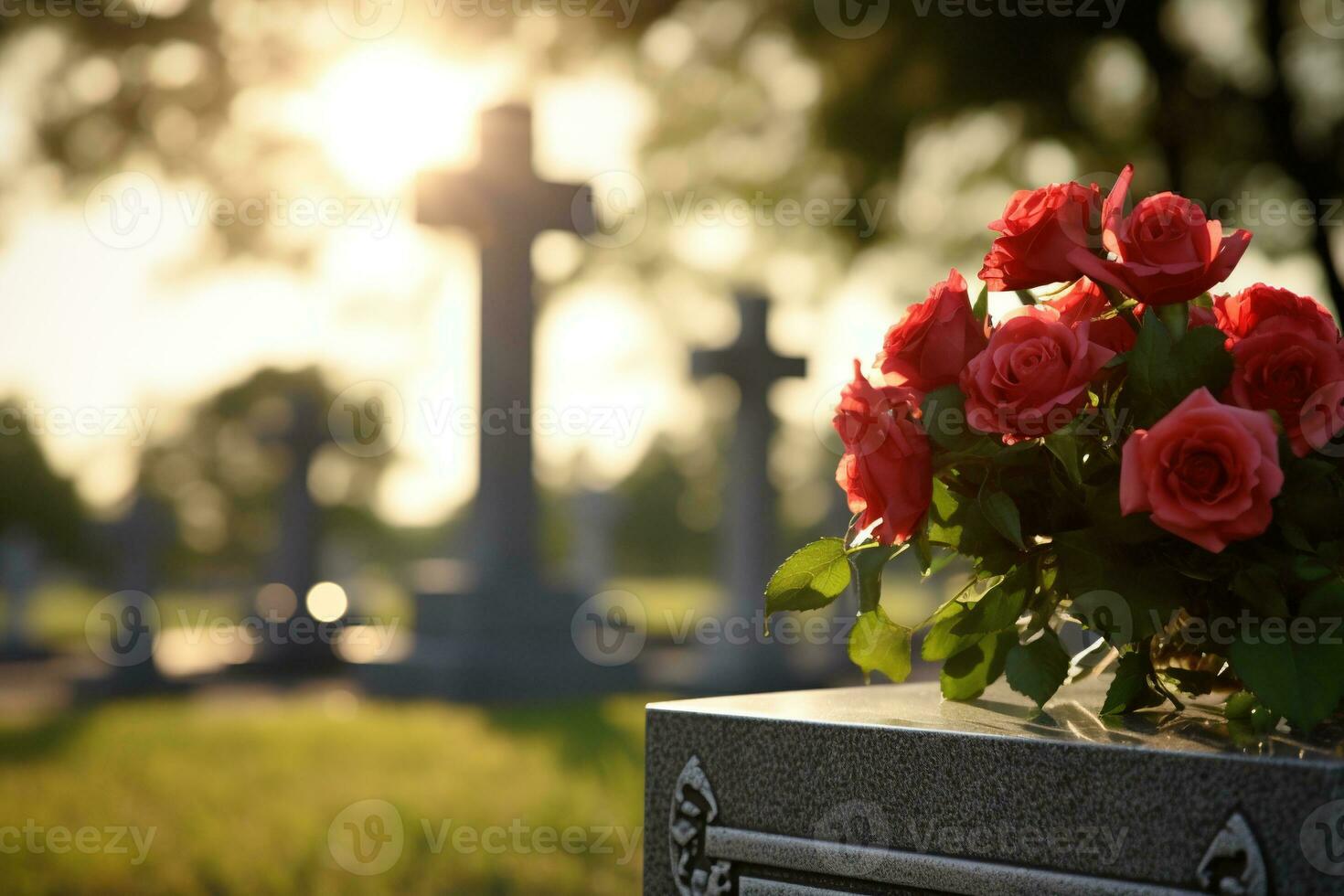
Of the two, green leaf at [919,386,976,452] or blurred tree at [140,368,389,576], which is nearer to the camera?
green leaf at [919,386,976,452]

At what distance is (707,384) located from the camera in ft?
32.3

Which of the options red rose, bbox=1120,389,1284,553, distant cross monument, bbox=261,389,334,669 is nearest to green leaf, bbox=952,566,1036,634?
red rose, bbox=1120,389,1284,553

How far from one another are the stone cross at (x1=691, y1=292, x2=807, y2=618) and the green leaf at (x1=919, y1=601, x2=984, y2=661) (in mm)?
7652

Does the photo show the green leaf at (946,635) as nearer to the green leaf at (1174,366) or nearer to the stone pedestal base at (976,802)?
the stone pedestal base at (976,802)

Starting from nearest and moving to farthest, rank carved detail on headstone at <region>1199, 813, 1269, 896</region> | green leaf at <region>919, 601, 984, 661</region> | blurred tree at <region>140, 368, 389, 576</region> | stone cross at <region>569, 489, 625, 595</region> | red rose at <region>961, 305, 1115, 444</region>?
1. carved detail on headstone at <region>1199, 813, 1269, 896</region>
2. red rose at <region>961, 305, 1115, 444</region>
3. green leaf at <region>919, 601, 984, 661</region>
4. stone cross at <region>569, 489, 625, 595</region>
5. blurred tree at <region>140, 368, 389, 576</region>

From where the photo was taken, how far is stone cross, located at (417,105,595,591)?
8602 millimetres

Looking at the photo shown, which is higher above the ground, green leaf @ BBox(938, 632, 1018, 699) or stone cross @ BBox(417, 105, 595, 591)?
stone cross @ BBox(417, 105, 595, 591)

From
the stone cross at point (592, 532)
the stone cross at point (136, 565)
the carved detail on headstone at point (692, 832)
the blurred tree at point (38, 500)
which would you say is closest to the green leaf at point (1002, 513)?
the carved detail on headstone at point (692, 832)

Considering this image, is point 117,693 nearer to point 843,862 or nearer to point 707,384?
point 707,384

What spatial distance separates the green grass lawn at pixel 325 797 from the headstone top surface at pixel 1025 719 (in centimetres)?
261

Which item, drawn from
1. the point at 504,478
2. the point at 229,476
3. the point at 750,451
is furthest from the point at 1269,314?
the point at 229,476

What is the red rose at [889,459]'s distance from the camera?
1667 mm

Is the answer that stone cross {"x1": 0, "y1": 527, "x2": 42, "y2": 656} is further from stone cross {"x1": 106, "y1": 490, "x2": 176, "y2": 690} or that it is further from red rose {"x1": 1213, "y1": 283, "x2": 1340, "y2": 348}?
red rose {"x1": 1213, "y1": 283, "x2": 1340, "y2": 348}

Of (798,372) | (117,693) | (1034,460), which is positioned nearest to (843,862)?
(1034,460)
